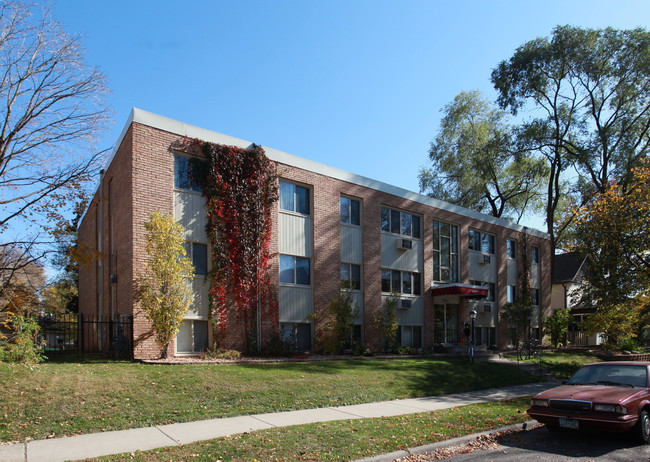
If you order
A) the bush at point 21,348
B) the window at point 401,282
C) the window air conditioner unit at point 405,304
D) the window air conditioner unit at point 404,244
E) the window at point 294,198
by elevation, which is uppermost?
the window at point 294,198

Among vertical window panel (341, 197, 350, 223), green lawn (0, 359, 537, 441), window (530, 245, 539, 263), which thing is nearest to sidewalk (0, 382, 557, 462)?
green lawn (0, 359, 537, 441)

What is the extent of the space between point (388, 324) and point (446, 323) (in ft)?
18.5

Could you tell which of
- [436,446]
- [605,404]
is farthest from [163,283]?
[605,404]

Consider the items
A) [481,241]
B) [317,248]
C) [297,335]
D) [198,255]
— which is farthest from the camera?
[481,241]

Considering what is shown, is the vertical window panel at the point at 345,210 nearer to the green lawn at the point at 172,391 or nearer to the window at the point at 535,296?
the green lawn at the point at 172,391

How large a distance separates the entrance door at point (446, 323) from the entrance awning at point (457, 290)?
1.06 m

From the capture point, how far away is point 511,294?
3191 cm

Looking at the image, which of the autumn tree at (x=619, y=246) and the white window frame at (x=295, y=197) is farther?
the autumn tree at (x=619, y=246)

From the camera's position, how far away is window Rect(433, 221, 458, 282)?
26359 mm

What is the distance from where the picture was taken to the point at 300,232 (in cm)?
1955

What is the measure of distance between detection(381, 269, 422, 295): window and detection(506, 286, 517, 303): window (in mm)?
9295

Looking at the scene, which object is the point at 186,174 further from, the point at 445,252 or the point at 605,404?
the point at 445,252

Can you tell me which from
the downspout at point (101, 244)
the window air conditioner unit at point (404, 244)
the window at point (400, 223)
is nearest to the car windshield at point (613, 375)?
the window air conditioner unit at point (404, 244)

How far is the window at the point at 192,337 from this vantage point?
1548 cm
